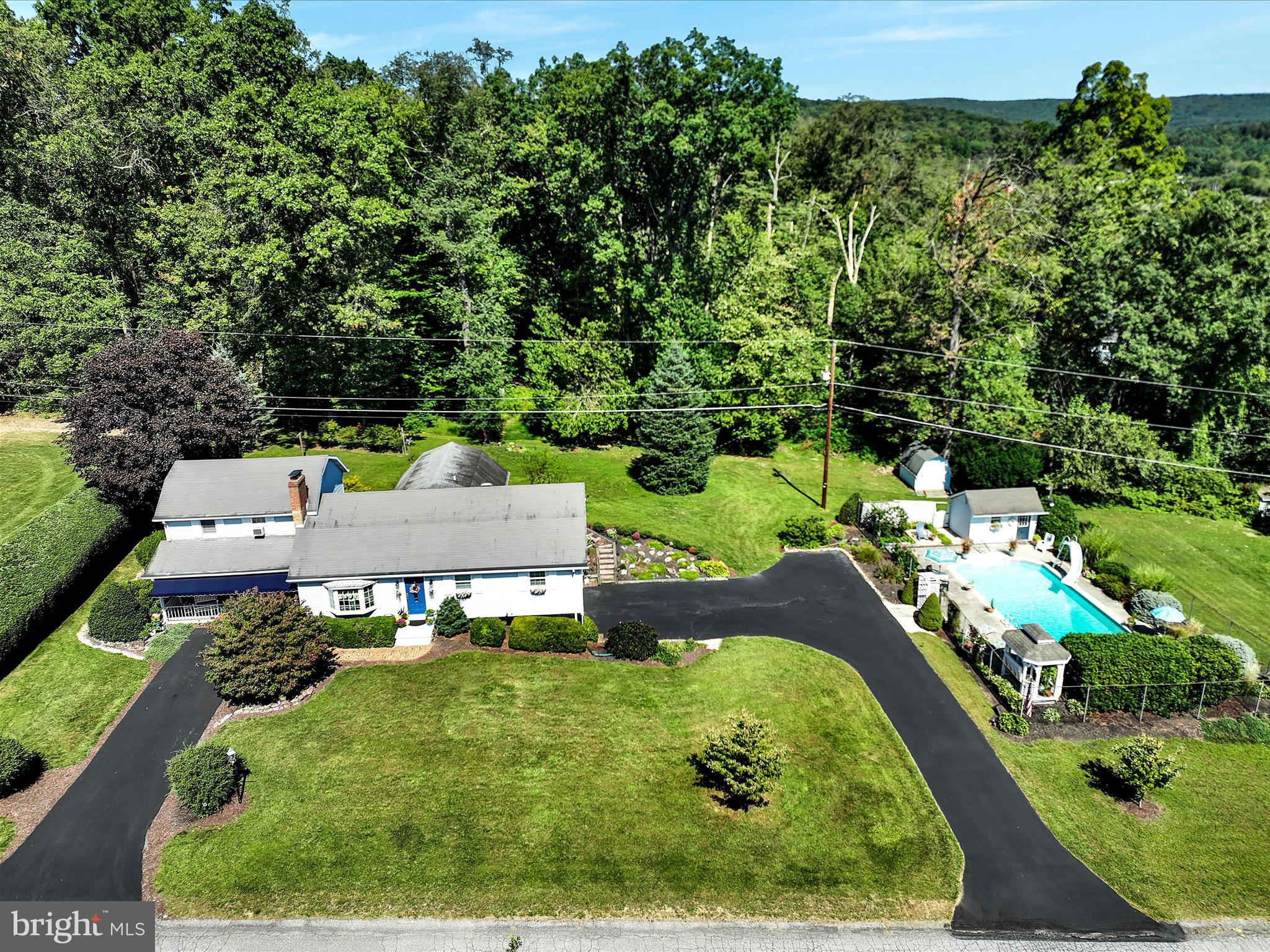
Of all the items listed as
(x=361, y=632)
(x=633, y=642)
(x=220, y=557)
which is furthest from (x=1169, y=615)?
(x=220, y=557)

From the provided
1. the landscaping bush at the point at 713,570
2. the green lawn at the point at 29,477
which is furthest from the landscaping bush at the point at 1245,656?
the green lawn at the point at 29,477

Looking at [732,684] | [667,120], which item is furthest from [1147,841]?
[667,120]

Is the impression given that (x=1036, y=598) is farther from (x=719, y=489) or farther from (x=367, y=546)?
(x=367, y=546)

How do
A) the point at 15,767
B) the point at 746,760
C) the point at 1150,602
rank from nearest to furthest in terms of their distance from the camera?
1. the point at 746,760
2. the point at 15,767
3. the point at 1150,602

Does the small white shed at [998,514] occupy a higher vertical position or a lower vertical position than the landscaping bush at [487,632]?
higher

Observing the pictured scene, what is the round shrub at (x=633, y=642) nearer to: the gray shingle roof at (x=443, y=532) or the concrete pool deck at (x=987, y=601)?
the gray shingle roof at (x=443, y=532)

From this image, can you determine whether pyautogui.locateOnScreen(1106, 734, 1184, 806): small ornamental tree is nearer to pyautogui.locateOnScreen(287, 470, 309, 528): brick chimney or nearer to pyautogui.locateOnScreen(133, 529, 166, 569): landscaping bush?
pyautogui.locateOnScreen(287, 470, 309, 528): brick chimney

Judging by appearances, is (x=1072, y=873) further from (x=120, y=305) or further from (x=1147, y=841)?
(x=120, y=305)

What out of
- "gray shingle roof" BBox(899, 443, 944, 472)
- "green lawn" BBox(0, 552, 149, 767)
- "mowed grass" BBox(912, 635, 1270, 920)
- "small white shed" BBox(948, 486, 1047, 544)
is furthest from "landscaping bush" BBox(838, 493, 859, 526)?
"green lawn" BBox(0, 552, 149, 767)
